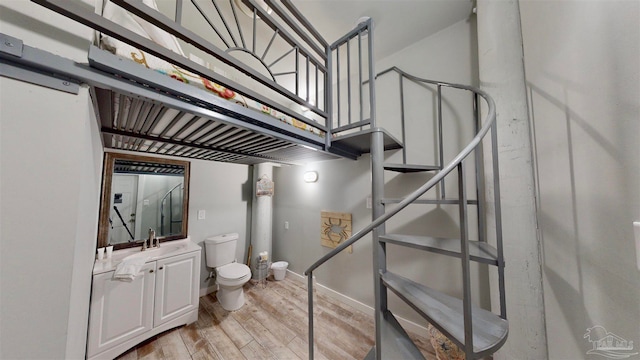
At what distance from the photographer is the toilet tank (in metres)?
2.49

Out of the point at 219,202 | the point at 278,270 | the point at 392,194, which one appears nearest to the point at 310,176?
the point at 392,194

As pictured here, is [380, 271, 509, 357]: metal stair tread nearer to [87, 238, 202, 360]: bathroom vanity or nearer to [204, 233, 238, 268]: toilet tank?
[87, 238, 202, 360]: bathroom vanity

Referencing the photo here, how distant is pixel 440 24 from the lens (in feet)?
5.79

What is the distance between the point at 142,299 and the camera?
5.66ft

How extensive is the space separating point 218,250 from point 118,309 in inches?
39.0

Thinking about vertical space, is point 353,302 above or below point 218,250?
below

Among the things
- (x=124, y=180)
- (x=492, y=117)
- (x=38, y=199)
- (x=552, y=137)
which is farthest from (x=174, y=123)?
(x=552, y=137)

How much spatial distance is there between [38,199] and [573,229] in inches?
86.4

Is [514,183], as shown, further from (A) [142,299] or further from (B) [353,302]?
(A) [142,299]

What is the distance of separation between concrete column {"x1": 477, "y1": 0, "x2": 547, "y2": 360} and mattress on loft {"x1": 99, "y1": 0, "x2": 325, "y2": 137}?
5.49ft

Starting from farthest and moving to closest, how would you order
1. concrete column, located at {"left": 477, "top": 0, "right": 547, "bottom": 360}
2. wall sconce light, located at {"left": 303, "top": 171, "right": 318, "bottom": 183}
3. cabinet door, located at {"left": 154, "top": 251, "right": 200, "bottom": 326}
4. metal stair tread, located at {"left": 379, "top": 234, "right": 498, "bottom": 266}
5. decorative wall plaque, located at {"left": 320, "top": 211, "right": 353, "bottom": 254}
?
wall sconce light, located at {"left": 303, "top": 171, "right": 318, "bottom": 183} < decorative wall plaque, located at {"left": 320, "top": 211, "right": 353, "bottom": 254} < cabinet door, located at {"left": 154, "top": 251, "right": 200, "bottom": 326} < concrete column, located at {"left": 477, "top": 0, "right": 547, "bottom": 360} < metal stair tread, located at {"left": 379, "top": 234, "right": 498, "bottom": 266}

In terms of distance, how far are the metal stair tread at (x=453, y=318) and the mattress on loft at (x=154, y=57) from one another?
1.43m

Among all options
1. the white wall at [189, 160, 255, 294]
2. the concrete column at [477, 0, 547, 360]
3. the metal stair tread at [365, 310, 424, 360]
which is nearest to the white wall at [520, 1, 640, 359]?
the concrete column at [477, 0, 547, 360]

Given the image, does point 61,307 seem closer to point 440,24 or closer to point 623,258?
point 623,258
